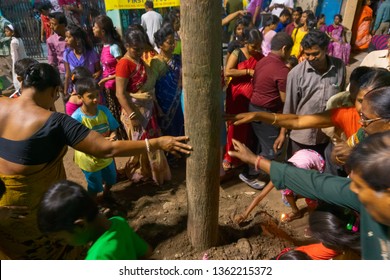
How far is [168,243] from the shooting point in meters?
2.99

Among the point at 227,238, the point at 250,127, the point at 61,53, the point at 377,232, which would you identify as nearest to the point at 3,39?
the point at 61,53

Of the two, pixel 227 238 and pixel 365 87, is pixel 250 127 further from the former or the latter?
pixel 365 87

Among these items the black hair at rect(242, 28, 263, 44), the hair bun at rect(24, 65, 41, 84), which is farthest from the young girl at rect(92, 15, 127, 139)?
the hair bun at rect(24, 65, 41, 84)

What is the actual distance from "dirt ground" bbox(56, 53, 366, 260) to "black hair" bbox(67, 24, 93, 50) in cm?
175

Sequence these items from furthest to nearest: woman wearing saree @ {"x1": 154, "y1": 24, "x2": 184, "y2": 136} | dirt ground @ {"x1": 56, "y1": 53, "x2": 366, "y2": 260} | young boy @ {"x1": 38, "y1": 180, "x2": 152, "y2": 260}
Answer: woman wearing saree @ {"x1": 154, "y1": 24, "x2": 184, "y2": 136}
dirt ground @ {"x1": 56, "y1": 53, "x2": 366, "y2": 260}
young boy @ {"x1": 38, "y1": 180, "x2": 152, "y2": 260}

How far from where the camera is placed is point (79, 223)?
1.65 m

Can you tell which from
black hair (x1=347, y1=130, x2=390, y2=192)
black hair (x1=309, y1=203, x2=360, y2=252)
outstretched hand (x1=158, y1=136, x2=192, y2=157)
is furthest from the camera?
outstretched hand (x1=158, y1=136, x2=192, y2=157)

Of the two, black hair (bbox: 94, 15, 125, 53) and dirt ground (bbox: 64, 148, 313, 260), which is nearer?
dirt ground (bbox: 64, 148, 313, 260)

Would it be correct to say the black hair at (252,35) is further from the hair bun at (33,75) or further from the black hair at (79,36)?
the hair bun at (33,75)

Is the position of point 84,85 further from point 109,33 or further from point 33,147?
point 109,33

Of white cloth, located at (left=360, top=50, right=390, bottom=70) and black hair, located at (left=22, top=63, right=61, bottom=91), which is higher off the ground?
black hair, located at (left=22, top=63, right=61, bottom=91)

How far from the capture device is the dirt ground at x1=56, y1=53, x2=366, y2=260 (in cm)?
288

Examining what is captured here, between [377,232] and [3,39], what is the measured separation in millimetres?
6929

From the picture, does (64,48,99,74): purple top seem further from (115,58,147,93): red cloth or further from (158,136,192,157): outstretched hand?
(158,136,192,157): outstretched hand
